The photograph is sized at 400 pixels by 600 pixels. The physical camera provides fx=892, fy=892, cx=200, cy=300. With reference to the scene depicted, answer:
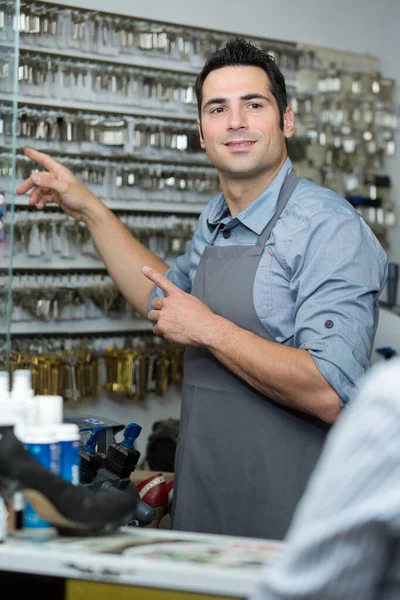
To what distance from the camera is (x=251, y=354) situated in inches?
89.0

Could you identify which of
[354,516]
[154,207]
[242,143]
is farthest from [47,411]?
[154,207]

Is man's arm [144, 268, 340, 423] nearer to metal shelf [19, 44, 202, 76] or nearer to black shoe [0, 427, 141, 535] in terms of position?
black shoe [0, 427, 141, 535]

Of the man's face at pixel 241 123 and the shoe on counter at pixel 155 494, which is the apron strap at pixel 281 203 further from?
the shoe on counter at pixel 155 494

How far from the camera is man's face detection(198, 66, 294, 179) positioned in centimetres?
254

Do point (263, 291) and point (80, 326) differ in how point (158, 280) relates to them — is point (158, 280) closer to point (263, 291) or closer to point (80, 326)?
point (263, 291)

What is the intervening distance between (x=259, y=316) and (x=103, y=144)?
3.31m

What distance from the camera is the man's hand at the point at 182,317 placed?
2344 millimetres

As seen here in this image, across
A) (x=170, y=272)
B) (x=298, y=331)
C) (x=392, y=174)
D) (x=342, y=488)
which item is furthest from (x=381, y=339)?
(x=342, y=488)

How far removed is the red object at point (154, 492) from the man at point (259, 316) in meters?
0.51

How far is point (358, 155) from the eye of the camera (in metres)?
6.77

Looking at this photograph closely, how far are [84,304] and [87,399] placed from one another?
1.93 ft

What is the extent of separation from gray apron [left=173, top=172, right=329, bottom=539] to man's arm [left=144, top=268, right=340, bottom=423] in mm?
117

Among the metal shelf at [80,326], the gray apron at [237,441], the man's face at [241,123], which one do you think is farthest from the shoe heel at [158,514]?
the metal shelf at [80,326]

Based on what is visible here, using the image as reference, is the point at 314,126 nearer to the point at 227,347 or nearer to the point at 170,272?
the point at 170,272
